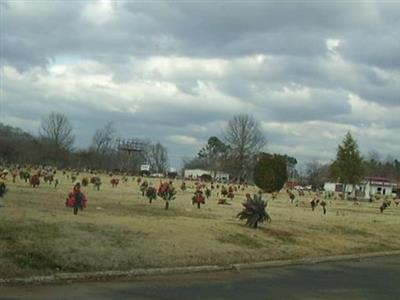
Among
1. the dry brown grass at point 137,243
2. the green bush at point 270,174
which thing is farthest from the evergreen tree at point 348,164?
the dry brown grass at point 137,243

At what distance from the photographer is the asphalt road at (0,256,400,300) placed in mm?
10297

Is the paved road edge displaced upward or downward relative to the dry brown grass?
downward

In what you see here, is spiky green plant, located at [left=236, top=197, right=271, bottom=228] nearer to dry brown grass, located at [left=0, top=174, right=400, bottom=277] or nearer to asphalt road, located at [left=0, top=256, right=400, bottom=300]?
dry brown grass, located at [left=0, top=174, right=400, bottom=277]

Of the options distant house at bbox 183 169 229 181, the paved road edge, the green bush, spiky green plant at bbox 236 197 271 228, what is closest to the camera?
the paved road edge

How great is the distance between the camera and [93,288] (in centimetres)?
1078

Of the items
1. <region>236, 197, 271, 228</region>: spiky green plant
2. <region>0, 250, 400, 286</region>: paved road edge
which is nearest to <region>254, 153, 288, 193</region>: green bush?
<region>236, 197, 271, 228</region>: spiky green plant

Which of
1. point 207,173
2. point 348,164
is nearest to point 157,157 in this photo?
point 207,173

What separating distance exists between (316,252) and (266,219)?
2.50 m

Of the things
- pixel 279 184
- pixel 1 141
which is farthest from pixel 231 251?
pixel 1 141

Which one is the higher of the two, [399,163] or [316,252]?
[399,163]

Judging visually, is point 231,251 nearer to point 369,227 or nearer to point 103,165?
point 369,227

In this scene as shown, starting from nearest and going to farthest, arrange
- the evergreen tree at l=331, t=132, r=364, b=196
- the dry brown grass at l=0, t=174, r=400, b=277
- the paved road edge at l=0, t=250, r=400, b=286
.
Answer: the paved road edge at l=0, t=250, r=400, b=286
the dry brown grass at l=0, t=174, r=400, b=277
the evergreen tree at l=331, t=132, r=364, b=196

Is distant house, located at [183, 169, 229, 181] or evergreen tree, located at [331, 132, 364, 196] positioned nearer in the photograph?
evergreen tree, located at [331, 132, 364, 196]

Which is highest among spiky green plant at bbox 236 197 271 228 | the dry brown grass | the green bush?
the green bush
